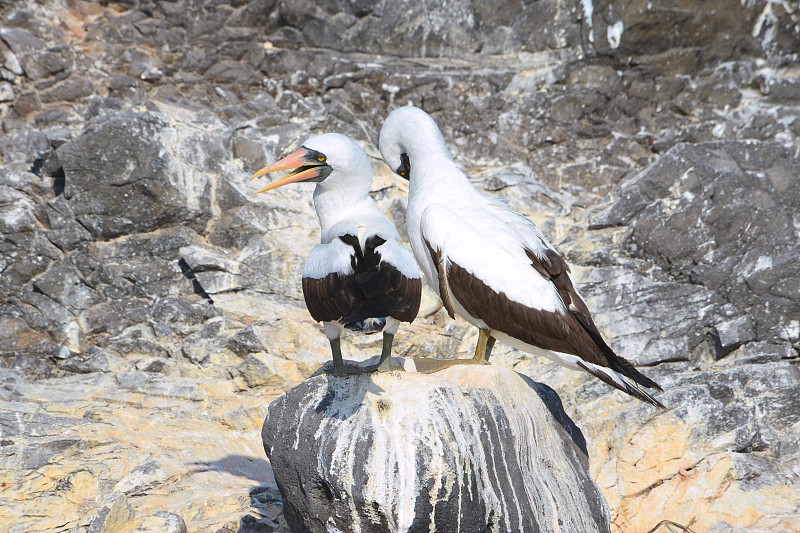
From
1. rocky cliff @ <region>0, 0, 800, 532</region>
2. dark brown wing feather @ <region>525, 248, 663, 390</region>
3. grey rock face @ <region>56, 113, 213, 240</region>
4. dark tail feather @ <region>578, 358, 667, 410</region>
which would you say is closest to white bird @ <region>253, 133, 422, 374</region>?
dark brown wing feather @ <region>525, 248, 663, 390</region>

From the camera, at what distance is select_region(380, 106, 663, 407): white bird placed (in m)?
4.75

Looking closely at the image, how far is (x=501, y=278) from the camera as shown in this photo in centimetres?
477

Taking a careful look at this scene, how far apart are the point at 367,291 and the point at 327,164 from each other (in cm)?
99

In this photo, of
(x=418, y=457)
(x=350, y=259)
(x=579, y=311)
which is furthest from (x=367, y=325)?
(x=579, y=311)

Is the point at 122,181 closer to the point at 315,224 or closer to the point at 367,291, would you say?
the point at 315,224

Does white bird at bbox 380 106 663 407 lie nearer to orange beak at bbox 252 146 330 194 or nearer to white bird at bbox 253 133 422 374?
white bird at bbox 253 133 422 374

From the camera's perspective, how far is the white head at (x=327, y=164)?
4.81 metres

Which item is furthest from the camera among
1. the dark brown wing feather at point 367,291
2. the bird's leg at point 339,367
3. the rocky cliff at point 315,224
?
the rocky cliff at point 315,224

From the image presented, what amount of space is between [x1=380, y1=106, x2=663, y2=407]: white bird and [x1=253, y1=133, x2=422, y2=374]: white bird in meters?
0.37

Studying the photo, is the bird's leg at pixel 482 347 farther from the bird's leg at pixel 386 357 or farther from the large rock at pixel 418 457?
the bird's leg at pixel 386 357

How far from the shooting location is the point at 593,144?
410 inches

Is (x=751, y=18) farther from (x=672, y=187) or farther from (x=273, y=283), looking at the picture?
(x=273, y=283)

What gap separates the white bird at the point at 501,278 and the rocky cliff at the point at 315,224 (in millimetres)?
1778

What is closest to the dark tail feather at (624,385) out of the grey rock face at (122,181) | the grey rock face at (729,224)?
the grey rock face at (729,224)
